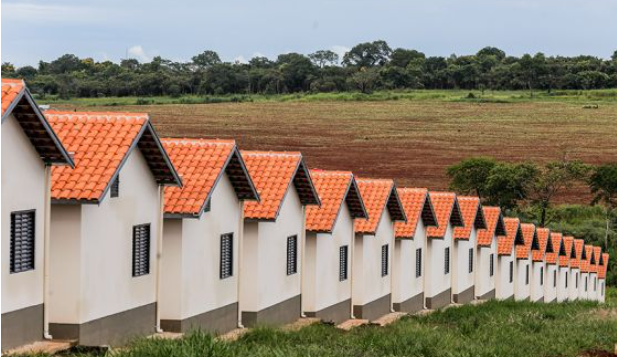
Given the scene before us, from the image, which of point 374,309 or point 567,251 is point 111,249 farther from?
point 567,251

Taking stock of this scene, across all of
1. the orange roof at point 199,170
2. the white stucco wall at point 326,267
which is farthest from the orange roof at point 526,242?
the orange roof at point 199,170

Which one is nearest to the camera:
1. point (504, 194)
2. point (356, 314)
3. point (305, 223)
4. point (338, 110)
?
point (305, 223)

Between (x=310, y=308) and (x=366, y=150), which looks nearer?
(x=310, y=308)

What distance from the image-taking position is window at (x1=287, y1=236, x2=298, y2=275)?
1238 inches

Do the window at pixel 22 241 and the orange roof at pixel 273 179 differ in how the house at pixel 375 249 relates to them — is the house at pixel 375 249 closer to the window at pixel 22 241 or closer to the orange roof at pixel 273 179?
the orange roof at pixel 273 179

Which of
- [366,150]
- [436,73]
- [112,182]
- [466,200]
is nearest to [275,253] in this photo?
[112,182]

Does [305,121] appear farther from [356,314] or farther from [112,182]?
[112,182]

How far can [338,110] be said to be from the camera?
487 feet

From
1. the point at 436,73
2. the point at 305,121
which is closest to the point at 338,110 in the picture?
the point at 305,121

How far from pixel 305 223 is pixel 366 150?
85811 mm

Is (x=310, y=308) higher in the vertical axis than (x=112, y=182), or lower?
lower

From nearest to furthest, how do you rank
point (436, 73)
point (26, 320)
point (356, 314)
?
point (26, 320)
point (356, 314)
point (436, 73)

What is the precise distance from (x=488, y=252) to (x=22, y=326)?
3864 centimetres

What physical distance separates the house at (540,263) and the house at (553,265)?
355 mm
